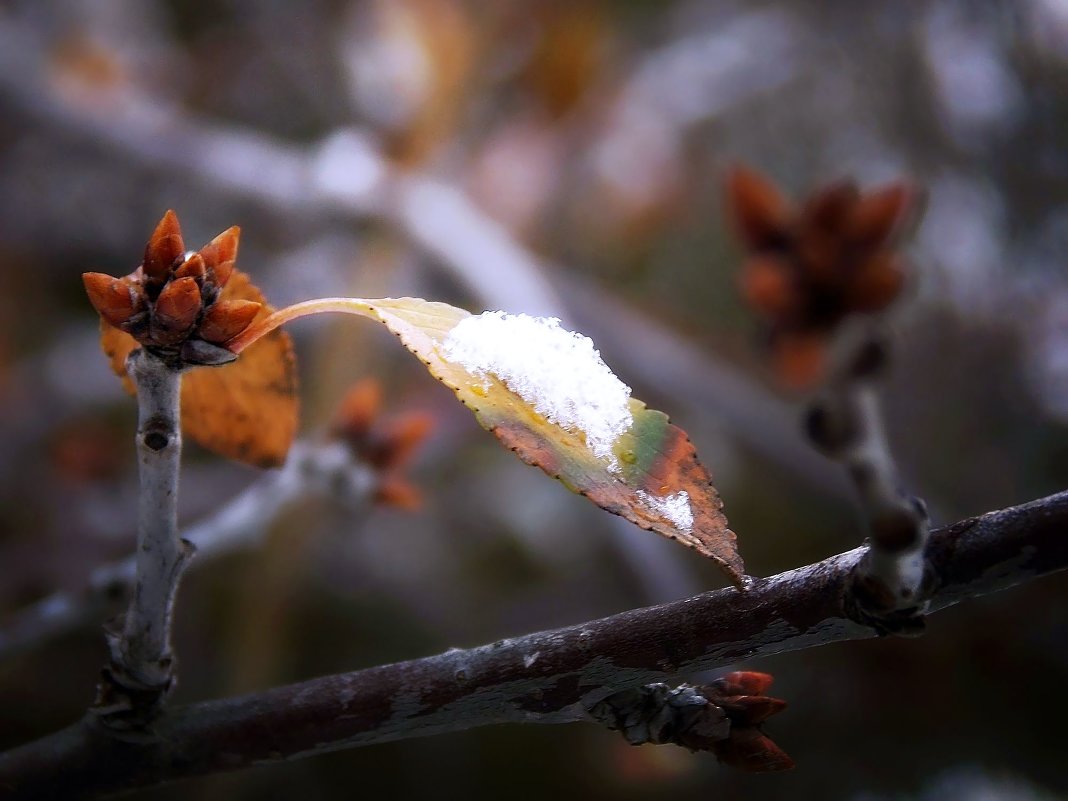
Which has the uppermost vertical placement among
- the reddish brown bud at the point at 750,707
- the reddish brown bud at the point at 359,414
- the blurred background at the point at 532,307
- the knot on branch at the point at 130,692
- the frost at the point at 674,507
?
the blurred background at the point at 532,307

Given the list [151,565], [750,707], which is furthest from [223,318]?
[750,707]

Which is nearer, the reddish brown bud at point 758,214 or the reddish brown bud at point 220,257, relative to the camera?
the reddish brown bud at point 220,257

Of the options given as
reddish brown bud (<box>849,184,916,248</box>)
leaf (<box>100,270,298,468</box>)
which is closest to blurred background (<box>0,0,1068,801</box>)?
leaf (<box>100,270,298,468</box>)

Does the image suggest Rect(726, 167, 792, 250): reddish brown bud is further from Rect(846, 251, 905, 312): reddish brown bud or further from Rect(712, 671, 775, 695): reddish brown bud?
Rect(712, 671, 775, 695): reddish brown bud

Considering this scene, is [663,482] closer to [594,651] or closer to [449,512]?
[594,651]

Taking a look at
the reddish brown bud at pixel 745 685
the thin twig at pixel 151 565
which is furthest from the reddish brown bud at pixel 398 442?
the reddish brown bud at pixel 745 685

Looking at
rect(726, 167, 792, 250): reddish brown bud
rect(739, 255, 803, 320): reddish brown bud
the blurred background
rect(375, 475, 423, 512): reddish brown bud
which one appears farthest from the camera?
the blurred background

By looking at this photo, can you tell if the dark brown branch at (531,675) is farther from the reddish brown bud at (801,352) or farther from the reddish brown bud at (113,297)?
the reddish brown bud at (113,297)
